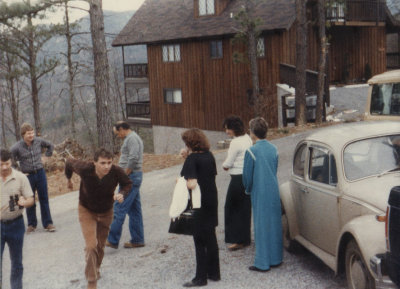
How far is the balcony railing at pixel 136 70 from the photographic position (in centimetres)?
3806

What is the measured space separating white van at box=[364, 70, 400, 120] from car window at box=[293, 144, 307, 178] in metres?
3.33

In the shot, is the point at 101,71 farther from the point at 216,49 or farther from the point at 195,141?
the point at 216,49

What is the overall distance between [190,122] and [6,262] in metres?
25.4

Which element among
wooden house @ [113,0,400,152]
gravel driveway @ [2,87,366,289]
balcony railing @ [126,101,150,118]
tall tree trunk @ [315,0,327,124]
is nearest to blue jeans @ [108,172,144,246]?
gravel driveway @ [2,87,366,289]

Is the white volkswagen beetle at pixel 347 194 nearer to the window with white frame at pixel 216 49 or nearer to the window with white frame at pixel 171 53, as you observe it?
the window with white frame at pixel 216 49

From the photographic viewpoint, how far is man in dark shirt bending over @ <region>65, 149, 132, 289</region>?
6621mm

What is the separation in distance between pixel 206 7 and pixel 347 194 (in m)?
28.5

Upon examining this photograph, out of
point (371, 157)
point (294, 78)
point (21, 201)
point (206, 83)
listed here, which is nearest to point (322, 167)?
point (371, 157)

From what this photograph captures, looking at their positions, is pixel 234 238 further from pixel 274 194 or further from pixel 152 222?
pixel 152 222

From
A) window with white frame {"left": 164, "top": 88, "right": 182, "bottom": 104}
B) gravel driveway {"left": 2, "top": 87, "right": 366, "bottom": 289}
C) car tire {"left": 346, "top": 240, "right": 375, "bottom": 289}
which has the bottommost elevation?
gravel driveway {"left": 2, "top": 87, "right": 366, "bottom": 289}

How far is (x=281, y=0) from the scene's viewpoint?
2911cm

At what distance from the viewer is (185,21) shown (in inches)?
1341

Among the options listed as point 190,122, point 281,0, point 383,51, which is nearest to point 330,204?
point 281,0

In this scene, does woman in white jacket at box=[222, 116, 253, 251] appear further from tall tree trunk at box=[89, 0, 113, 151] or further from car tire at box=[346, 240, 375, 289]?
tall tree trunk at box=[89, 0, 113, 151]
